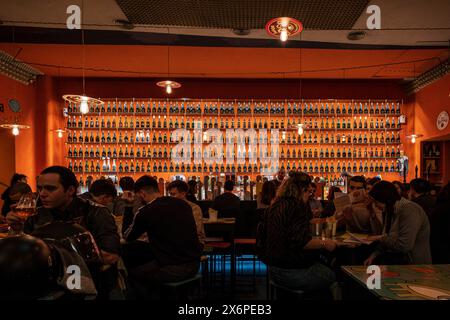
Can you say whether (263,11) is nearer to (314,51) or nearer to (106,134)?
(314,51)

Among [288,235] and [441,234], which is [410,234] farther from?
[288,235]

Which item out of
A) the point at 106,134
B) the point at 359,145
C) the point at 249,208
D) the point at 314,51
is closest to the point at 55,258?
the point at 249,208

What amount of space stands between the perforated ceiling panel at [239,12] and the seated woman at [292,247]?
10.7 ft

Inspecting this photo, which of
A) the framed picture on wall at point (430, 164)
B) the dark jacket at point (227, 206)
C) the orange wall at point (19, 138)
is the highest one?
the orange wall at point (19, 138)

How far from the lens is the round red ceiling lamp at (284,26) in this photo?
13.0ft

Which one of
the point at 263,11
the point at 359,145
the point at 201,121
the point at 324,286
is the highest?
the point at 263,11

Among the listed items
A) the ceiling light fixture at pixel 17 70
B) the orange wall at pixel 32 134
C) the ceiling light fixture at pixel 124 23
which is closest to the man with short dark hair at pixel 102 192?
the ceiling light fixture at pixel 124 23

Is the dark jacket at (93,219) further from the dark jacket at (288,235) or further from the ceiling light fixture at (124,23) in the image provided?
the ceiling light fixture at (124,23)

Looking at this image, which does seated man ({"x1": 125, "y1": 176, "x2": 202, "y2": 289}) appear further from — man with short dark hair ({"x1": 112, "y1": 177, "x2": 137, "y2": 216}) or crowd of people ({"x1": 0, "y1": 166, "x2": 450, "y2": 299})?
man with short dark hair ({"x1": 112, "y1": 177, "x2": 137, "y2": 216})

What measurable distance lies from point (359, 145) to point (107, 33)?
22.0ft

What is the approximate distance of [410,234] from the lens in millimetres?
2559

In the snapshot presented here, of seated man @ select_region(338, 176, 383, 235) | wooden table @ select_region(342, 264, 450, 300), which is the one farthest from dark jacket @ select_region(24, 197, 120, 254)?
seated man @ select_region(338, 176, 383, 235)

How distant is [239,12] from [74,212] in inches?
158
